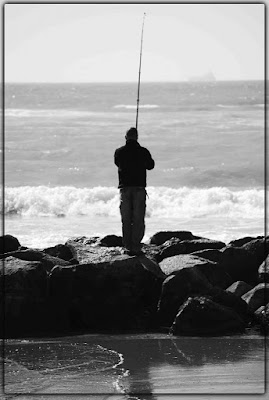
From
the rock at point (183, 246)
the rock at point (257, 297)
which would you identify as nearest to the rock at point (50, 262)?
the rock at point (183, 246)

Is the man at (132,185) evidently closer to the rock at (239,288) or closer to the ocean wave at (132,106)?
the rock at (239,288)

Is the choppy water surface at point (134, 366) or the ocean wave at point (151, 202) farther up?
the ocean wave at point (151, 202)

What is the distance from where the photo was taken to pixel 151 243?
11812 millimetres

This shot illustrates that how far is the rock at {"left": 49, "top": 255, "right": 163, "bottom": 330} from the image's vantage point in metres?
9.29

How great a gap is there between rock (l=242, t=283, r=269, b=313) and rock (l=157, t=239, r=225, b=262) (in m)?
1.21

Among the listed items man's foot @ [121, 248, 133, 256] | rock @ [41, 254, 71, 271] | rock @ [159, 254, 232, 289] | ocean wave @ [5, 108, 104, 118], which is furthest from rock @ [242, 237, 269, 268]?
ocean wave @ [5, 108, 104, 118]

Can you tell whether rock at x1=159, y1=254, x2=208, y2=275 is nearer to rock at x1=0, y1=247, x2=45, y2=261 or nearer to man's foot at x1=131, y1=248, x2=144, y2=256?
man's foot at x1=131, y1=248, x2=144, y2=256

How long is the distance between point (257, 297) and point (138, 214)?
1.39 meters

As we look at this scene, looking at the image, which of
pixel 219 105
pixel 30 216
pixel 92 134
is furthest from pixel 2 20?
pixel 219 105

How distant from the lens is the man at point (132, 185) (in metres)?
9.59

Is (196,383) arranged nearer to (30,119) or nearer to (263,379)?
(263,379)

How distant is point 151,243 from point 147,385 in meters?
4.68

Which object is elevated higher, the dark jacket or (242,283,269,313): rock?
the dark jacket

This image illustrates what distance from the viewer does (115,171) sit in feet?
86.1
